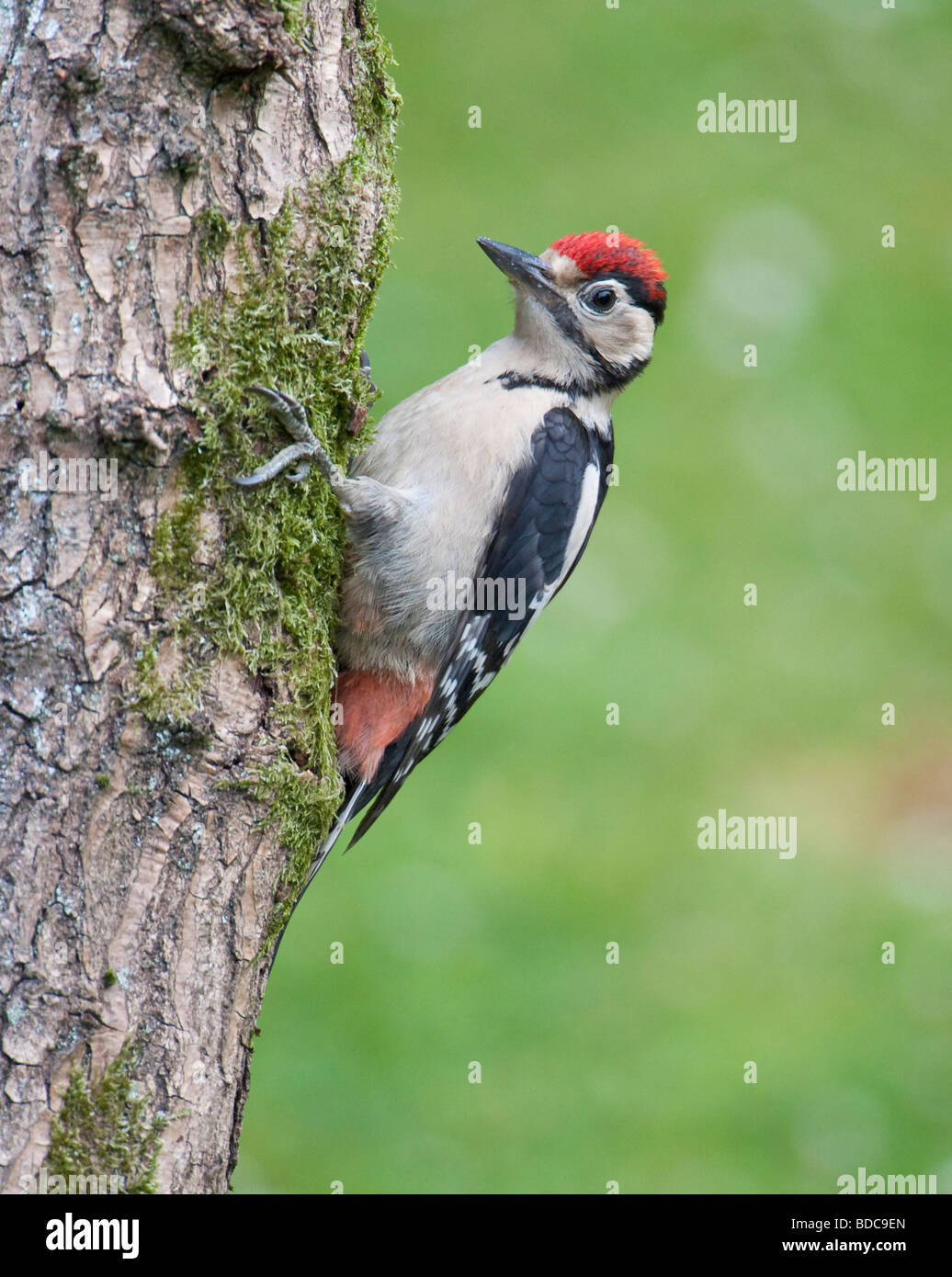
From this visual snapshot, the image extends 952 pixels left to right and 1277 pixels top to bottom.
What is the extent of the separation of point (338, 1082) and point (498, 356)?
2.75 metres

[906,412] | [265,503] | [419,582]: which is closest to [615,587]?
[906,412]

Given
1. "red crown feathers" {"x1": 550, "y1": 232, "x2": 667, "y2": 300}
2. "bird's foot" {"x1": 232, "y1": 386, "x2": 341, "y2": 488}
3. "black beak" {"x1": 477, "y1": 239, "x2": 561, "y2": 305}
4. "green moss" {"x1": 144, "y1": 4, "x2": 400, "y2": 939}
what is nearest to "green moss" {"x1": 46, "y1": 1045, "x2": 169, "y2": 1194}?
"green moss" {"x1": 144, "y1": 4, "x2": 400, "y2": 939}

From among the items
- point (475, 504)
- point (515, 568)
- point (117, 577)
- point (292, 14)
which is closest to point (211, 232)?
point (292, 14)

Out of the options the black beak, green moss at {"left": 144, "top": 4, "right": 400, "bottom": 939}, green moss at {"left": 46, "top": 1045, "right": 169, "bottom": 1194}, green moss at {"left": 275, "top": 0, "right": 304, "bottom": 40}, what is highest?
the black beak

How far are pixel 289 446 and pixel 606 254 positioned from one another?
1.63 m

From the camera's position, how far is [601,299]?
4320 millimetres

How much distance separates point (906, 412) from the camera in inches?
329

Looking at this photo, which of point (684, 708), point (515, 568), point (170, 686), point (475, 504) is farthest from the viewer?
point (684, 708)

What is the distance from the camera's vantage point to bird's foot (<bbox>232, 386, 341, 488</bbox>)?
9.73ft

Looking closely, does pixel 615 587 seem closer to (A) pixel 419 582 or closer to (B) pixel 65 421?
(A) pixel 419 582

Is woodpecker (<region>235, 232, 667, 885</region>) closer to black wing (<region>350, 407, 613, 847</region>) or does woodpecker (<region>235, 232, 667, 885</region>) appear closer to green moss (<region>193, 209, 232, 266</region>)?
black wing (<region>350, 407, 613, 847</region>)

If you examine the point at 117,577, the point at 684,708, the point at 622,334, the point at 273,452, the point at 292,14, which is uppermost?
the point at 622,334

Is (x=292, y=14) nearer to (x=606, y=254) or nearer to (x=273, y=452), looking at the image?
(x=273, y=452)

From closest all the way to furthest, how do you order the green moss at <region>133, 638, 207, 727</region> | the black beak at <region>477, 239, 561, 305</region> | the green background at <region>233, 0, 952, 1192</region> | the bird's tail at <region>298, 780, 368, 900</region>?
the green moss at <region>133, 638, 207, 727</region>, the bird's tail at <region>298, 780, 368, 900</region>, the black beak at <region>477, 239, 561, 305</region>, the green background at <region>233, 0, 952, 1192</region>
